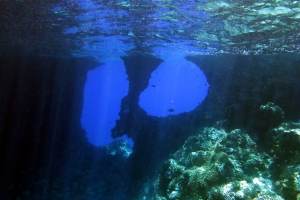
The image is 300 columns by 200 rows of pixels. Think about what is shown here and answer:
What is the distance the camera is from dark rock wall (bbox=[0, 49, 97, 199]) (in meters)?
16.8

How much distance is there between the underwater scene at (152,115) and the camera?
8508 mm

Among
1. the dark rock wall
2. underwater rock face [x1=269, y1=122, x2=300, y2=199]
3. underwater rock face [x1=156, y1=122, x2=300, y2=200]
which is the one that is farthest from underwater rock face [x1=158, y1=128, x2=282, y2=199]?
the dark rock wall

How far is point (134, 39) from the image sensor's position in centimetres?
1535

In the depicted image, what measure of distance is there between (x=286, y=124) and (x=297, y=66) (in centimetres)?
659

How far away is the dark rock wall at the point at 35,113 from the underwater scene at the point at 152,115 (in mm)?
86

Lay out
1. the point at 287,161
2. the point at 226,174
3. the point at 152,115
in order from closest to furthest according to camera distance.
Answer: the point at 226,174
the point at 287,161
the point at 152,115

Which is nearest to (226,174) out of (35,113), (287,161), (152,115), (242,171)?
(242,171)

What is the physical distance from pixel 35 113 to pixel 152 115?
1035 centimetres

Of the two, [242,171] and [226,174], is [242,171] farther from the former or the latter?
[226,174]

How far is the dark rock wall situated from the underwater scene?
86 millimetres

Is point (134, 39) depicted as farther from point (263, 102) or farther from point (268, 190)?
point (268, 190)

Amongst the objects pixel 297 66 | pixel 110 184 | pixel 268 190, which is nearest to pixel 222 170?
→ pixel 268 190

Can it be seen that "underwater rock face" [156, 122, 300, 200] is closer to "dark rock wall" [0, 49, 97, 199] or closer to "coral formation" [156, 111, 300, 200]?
"coral formation" [156, 111, 300, 200]

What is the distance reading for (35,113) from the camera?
1855cm
